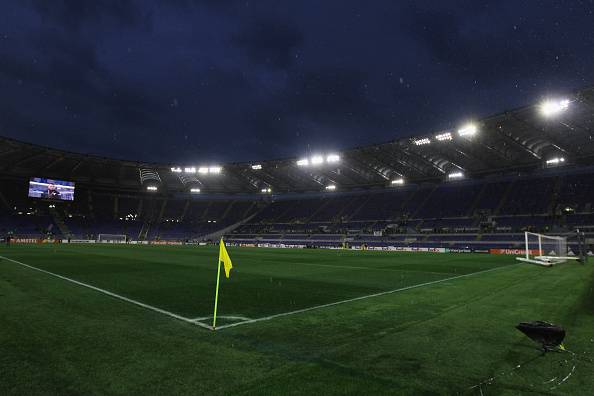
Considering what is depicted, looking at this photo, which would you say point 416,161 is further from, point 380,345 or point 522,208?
point 380,345

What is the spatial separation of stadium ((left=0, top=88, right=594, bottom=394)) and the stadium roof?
0.40 metres

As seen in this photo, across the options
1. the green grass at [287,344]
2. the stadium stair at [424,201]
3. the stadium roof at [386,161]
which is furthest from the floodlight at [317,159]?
the green grass at [287,344]

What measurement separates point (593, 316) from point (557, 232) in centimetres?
4537

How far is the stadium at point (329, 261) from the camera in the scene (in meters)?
5.17

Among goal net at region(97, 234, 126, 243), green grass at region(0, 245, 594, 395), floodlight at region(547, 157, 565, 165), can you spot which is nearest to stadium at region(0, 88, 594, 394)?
green grass at region(0, 245, 594, 395)

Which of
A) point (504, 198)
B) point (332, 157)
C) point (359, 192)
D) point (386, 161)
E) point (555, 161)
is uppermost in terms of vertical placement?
point (332, 157)

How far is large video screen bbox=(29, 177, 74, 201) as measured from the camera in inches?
2363

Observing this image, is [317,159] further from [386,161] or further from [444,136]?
[444,136]

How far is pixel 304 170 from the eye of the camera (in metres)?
72.3

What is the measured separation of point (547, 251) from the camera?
123 feet

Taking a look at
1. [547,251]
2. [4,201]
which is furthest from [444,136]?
[4,201]

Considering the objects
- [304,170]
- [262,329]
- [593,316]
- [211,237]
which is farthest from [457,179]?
[262,329]

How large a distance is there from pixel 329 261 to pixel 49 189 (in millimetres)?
58481

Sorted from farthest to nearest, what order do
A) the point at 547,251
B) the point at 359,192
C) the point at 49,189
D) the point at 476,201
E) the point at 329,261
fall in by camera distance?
the point at 359,192 < the point at 49,189 < the point at 476,201 < the point at 547,251 < the point at 329,261
